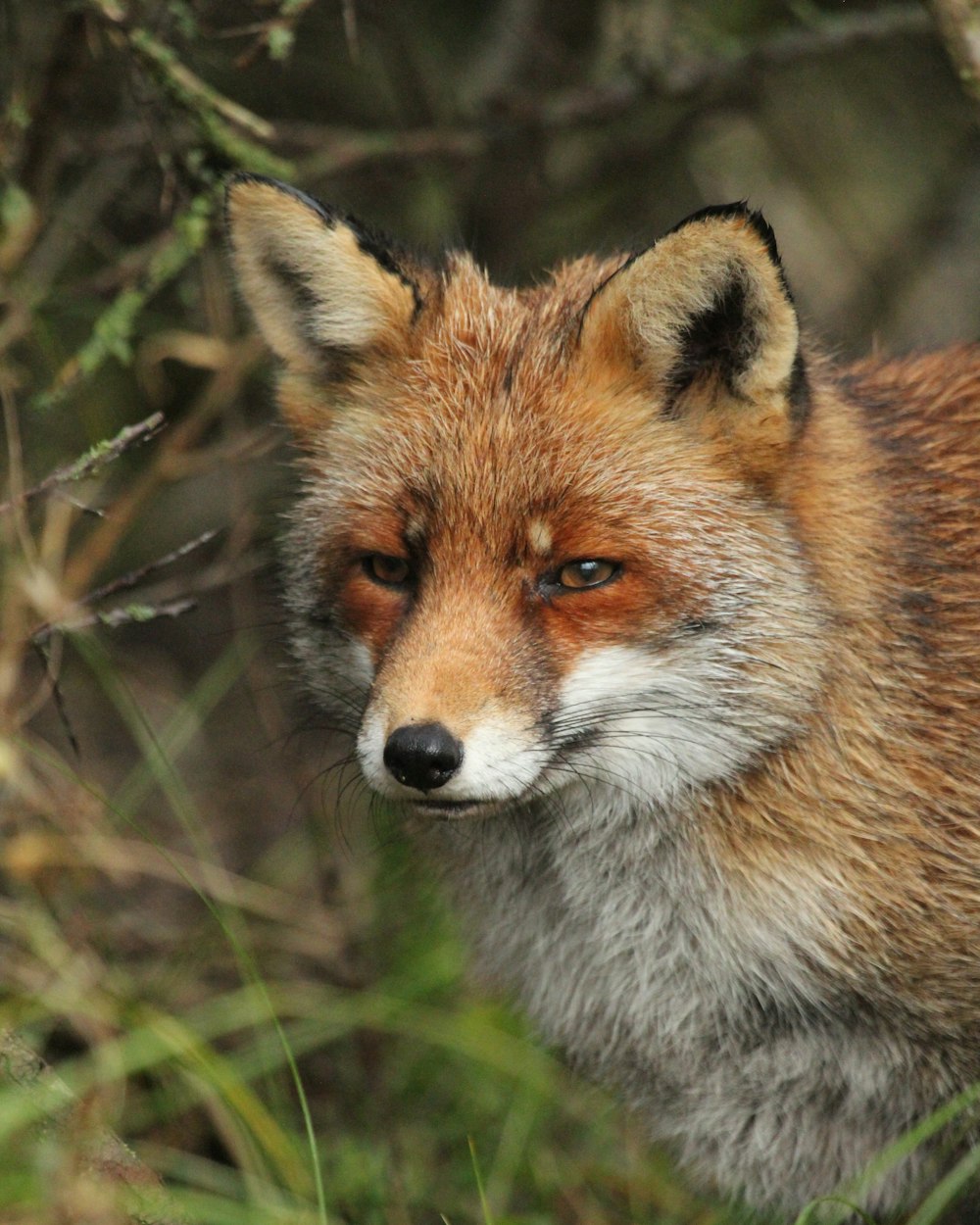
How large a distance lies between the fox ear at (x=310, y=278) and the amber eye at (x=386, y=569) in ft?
2.40

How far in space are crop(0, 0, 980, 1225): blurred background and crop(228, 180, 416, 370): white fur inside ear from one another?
62 cm

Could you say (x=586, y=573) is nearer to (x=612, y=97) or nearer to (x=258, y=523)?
(x=258, y=523)

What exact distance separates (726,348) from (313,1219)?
2.85m

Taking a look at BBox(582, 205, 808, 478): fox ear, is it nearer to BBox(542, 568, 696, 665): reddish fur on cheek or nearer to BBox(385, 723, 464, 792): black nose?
BBox(542, 568, 696, 665): reddish fur on cheek

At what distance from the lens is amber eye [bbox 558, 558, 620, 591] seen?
3.87 metres

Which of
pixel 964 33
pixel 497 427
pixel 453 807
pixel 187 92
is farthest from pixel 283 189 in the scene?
pixel 964 33

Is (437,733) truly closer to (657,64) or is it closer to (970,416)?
(970,416)

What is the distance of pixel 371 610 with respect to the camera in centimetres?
414

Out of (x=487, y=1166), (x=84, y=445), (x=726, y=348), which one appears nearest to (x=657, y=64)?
(x=726, y=348)

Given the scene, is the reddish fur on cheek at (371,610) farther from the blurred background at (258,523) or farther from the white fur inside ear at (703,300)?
the white fur inside ear at (703,300)

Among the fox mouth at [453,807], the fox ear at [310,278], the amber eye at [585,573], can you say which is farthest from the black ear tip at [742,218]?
the fox mouth at [453,807]

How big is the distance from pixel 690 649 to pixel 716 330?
2.99ft

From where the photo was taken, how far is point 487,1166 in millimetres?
5711

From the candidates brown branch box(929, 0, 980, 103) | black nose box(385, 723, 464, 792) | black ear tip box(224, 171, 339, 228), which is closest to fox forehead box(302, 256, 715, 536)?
black ear tip box(224, 171, 339, 228)
